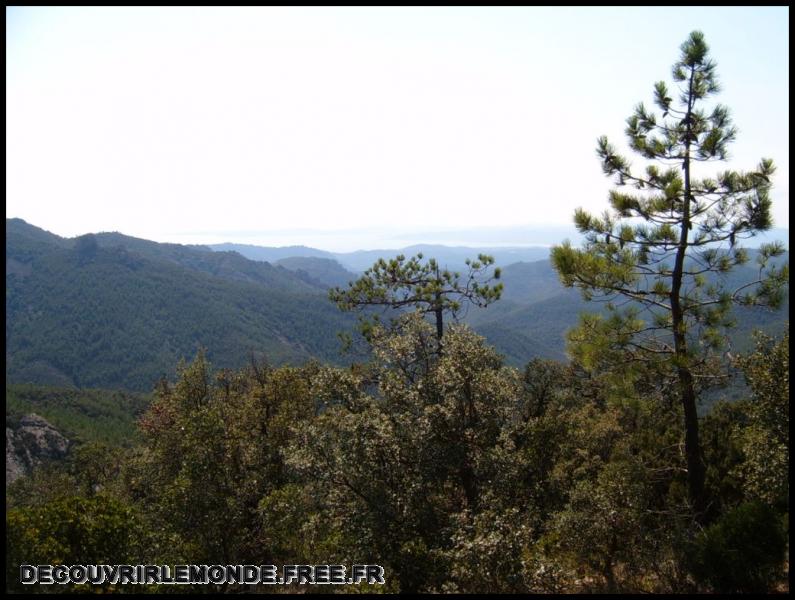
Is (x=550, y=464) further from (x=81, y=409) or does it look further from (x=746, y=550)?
(x=81, y=409)

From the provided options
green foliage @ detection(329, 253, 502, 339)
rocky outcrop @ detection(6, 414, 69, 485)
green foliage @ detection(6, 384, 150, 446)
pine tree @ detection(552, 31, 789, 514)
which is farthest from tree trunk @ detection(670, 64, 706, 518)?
green foliage @ detection(6, 384, 150, 446)

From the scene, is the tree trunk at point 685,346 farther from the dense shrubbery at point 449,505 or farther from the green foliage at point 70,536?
the green foliage at point 70,536

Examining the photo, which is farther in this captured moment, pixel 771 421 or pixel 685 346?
pixel 685 346

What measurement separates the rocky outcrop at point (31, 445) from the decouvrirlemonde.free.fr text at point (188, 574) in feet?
288

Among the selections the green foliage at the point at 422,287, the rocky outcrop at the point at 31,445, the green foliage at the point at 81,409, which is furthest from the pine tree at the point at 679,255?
the green foliage at the point at 81,409

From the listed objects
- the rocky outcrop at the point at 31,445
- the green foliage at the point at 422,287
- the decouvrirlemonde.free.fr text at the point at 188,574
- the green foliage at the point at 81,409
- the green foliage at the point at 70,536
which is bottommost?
the green foliage at the point at 81,409

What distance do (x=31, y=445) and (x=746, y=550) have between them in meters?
108

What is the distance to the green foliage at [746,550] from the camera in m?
10.1

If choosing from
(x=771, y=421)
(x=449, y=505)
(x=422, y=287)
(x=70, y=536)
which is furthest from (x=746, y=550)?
(x=70, y=536)

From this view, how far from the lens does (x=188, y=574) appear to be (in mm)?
11820

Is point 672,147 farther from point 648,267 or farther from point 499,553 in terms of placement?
point 499,553

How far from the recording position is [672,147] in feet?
40.9

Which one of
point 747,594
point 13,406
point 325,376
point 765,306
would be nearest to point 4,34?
point 325,376

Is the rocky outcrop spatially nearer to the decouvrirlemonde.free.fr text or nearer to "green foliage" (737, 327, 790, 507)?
the decouvrirlemonde.free.fr text
